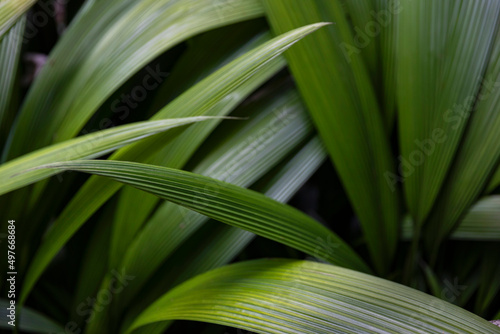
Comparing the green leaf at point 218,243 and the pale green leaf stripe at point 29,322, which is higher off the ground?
the green leaf at point 218,243

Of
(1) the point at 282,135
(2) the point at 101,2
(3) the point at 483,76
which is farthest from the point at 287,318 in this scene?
(2) the point at 101,2

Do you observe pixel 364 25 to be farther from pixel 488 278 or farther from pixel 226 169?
pixel 488 278

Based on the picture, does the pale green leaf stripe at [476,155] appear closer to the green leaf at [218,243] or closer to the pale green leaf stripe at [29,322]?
the green leaf at [218,243]

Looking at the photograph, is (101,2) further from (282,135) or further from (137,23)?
(282,135)

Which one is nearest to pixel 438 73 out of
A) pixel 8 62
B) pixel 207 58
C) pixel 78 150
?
pixel 207 58

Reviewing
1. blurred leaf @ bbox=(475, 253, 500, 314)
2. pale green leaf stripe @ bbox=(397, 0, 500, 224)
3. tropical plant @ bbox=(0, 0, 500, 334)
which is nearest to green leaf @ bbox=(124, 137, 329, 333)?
tropical plant @ bbox=(0, 0, 500, 334)

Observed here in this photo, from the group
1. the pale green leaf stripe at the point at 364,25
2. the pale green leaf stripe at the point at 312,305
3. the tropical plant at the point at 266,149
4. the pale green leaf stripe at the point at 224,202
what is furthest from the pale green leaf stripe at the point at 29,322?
the pale green leaf stripe at the point at 364,25

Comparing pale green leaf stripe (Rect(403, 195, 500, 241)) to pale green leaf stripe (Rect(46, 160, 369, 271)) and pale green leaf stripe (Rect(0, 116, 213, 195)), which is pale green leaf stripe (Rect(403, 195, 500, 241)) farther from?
pale green leaf stripe (Rect(0, 116, 213, 195))
